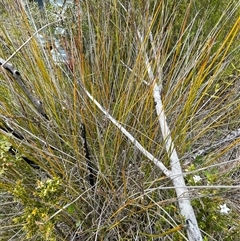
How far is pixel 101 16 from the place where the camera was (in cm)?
154

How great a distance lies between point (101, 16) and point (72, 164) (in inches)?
30.1

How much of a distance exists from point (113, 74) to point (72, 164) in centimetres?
46

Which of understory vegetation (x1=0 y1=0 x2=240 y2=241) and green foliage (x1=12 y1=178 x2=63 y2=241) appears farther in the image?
understory vegetation (x1=0 y1=0 x2=240 y2=241)

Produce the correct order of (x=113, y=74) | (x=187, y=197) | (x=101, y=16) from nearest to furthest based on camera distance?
(x=187, y=197)
(x=113, y=74)
(x=101, y=16)

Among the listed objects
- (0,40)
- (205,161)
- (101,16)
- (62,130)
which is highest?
(0,40)

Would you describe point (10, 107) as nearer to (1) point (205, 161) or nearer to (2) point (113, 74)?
(2) point (113, 74)

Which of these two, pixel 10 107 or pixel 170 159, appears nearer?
pixel 170 159

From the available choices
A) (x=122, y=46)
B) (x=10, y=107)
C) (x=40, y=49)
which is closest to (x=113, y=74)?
(x=122, y=46)

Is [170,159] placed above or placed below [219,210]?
above

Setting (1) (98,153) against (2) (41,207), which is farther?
(1) (98,153)

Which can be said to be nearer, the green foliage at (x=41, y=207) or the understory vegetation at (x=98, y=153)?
the green foliage at (x=41, y=207)

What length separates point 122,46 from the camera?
1379 mm

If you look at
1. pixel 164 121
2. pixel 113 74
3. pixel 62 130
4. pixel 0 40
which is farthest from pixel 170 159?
pixel 0 40

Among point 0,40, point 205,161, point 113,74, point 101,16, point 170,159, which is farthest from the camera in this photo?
point 101,16
